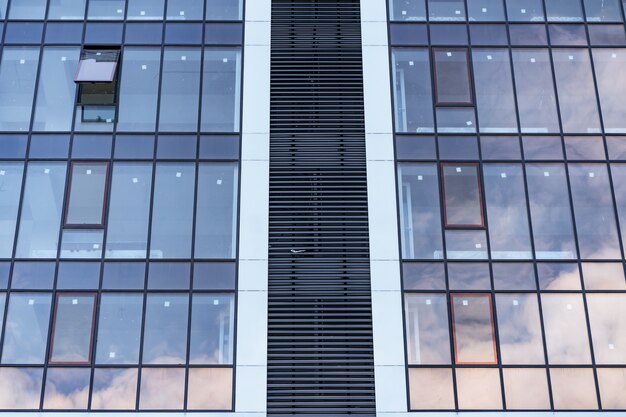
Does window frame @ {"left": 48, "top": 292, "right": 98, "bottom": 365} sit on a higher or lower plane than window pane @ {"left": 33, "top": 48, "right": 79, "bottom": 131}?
lower

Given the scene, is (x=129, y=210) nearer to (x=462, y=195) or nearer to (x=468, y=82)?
(x=462, y=195)

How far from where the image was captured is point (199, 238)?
19.7 meters

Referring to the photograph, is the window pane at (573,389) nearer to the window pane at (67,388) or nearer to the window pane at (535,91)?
the window pane at (535,91)

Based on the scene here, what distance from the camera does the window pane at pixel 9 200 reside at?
768 inches

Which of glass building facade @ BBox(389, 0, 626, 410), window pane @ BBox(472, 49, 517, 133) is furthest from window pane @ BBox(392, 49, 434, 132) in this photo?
window pane @ BBox(472, 49, 517, 133)

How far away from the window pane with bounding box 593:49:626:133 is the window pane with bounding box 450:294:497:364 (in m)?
6.52

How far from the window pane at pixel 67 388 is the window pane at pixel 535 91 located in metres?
13.9

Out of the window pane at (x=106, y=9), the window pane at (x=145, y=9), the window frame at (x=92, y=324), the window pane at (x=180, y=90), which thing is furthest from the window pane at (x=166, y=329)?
the window pane at (x=106, y=9)

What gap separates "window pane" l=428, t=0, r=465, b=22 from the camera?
72.3 feet

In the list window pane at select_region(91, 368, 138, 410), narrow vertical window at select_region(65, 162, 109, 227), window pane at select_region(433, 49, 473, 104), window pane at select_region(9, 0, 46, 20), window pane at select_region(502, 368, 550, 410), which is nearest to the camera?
window pane at select_region(91, 368, 138, 410)

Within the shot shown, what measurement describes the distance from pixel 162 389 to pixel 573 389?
10451mm

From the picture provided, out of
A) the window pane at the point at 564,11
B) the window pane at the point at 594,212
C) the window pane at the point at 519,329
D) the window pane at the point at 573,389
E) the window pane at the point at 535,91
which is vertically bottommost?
the window pane at the point at 573,389

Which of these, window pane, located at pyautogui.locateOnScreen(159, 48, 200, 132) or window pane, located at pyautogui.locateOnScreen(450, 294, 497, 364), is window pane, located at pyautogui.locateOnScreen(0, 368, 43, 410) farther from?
window pane, located at pyautogui.locateOnScreen(450, 294, 497, 364)

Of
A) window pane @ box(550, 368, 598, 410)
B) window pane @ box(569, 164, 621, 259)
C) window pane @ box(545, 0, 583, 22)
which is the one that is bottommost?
window pane @ box(550, 368, 598, 410)
